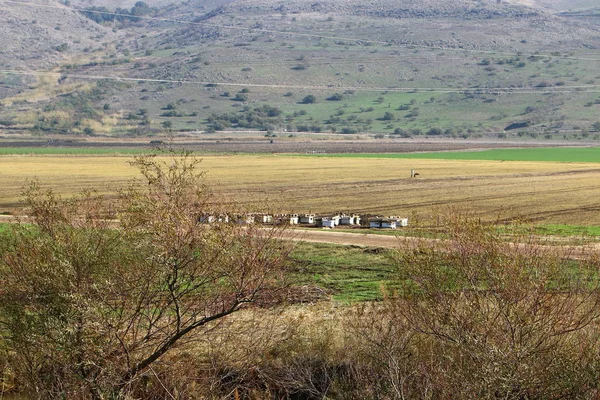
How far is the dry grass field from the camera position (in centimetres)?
6600

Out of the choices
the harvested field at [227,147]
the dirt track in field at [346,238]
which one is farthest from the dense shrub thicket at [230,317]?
the harvested field at [227,147]

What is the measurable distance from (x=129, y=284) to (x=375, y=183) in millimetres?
67760

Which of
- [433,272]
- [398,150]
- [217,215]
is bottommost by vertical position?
[398,150]

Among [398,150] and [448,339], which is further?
[398,150]

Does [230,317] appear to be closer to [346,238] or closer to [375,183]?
[346,238]

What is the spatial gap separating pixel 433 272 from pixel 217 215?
17.9ft

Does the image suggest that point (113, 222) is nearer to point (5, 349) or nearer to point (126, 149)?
point (5, 349)

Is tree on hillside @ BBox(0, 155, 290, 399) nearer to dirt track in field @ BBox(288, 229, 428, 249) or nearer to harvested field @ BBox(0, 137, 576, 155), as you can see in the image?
dirt track in field @ BBox(288, 229, 428, 249)

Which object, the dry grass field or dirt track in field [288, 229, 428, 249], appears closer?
dirt track in field [288, 229, 428, 249]

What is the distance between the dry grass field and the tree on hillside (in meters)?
21.1

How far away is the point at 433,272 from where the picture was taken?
22.7 metres

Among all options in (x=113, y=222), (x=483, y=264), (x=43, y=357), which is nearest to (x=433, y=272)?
(x=483, y=264)

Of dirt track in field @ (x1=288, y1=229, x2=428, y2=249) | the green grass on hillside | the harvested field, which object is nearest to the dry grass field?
dirt track in field @ (x1=288, y1=229, x2=428, y2=249)

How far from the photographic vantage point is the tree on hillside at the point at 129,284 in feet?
73.6
